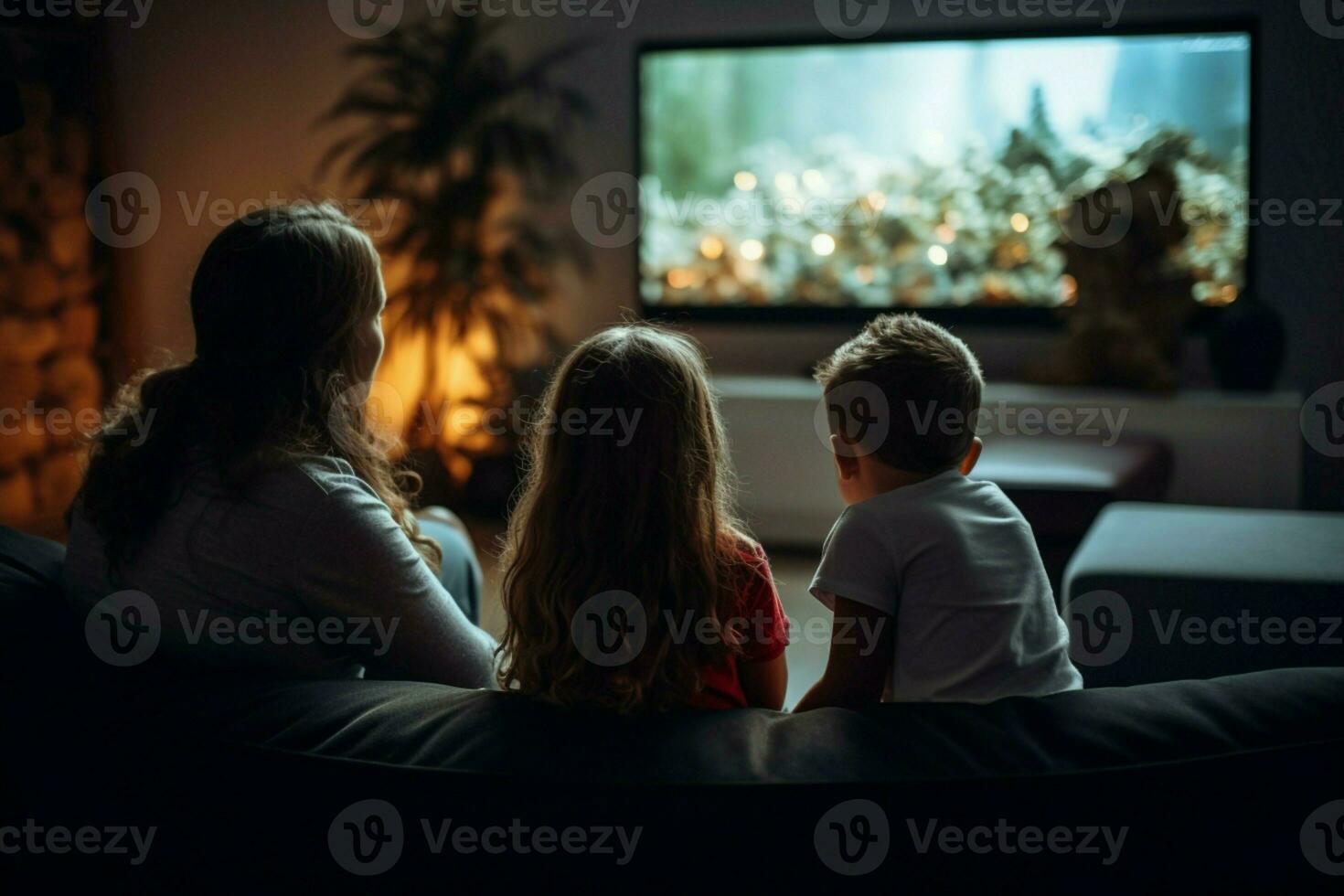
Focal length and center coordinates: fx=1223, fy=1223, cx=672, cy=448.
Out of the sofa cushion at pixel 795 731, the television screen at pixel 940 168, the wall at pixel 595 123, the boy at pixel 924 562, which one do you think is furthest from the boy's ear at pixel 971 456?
the wall at pixel 595 123

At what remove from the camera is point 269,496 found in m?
1.30

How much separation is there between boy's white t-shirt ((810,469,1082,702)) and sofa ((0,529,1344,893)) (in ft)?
0.84

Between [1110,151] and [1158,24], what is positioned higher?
[1158,24]

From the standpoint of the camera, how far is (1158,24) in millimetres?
3949

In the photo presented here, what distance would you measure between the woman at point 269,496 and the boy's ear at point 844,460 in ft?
1.56

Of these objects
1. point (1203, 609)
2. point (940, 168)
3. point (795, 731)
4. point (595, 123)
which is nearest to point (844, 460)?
point (795, 731)

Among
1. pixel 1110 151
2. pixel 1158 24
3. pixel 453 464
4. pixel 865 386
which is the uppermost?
pixel 1158 24

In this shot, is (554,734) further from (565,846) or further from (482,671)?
(482,671)

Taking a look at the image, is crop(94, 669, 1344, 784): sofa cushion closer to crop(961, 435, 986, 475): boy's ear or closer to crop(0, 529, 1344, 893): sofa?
crop(0, 529, 1344, 893): sofa

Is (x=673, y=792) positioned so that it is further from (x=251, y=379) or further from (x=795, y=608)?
(x=795, y=608)

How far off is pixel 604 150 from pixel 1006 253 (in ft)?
5.04

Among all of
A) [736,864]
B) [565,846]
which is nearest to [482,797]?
[565,846]

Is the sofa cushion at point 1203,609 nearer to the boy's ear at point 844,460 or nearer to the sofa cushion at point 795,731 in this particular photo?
the boy's ear at point 844,460

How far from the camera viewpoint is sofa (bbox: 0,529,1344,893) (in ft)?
2.89
